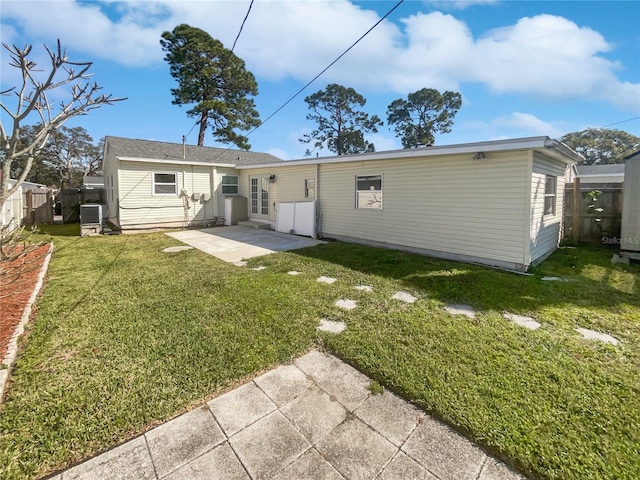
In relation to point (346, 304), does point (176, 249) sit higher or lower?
higher

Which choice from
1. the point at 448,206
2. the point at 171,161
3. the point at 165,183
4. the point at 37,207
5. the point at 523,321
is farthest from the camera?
the point at 37,207

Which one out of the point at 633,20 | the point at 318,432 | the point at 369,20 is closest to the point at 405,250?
the point at 369,20

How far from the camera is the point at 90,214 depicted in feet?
32.6

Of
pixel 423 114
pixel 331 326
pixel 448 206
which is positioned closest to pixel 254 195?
pixel 448 206

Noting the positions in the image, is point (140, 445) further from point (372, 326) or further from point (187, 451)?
point (372, 326)

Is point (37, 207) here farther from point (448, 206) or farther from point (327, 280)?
point (448, 206)

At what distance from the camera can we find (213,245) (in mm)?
8328

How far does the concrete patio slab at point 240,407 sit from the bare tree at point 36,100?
2.20 meters

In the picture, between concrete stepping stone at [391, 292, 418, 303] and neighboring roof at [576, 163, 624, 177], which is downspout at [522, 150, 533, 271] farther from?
neighboring roof at [576, 163, 624, 177]

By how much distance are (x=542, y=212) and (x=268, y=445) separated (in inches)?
268

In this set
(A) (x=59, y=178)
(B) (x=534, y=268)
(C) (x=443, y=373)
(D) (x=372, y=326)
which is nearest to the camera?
(C) (x=443, y=373)

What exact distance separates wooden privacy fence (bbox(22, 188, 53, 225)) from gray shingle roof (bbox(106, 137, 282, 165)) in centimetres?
372

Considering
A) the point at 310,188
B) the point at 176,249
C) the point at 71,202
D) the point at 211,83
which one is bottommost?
the point at 176,249

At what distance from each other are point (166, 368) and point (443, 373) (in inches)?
93.8
